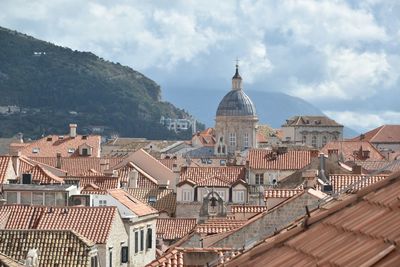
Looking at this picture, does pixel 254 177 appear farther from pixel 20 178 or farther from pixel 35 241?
pixel 35 241

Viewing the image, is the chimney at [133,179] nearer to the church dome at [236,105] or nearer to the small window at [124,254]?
the small window at [124,254]

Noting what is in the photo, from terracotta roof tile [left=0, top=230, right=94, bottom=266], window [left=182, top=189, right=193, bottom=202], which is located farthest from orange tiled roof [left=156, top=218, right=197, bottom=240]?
terracotta roof tile [left=0, top=230, right=94, bottom=266]

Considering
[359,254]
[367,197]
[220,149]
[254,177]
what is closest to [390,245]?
[359,254]

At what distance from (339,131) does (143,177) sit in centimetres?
11692

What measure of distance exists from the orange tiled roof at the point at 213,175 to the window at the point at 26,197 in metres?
30.8

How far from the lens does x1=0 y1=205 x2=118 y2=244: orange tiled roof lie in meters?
37.8

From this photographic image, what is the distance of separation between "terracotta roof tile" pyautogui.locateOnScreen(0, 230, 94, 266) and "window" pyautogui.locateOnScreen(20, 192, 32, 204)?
15.1 metres

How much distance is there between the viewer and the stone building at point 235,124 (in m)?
172

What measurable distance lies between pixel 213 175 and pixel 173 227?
27.8 m

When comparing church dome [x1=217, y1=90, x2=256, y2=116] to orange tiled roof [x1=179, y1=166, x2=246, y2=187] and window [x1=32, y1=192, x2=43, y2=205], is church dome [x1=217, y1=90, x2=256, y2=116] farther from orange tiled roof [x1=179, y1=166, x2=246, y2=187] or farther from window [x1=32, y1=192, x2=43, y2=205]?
window [x1=32, y1=192, x2=43, y2=205]

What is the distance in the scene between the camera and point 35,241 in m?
31.9

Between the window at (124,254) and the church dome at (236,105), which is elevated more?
the church dome at (236,105)

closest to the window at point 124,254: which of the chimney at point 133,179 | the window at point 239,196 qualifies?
the window at point 239,196

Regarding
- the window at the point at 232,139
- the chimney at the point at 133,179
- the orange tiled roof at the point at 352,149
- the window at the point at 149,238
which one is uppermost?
the window at the point at 232,139
